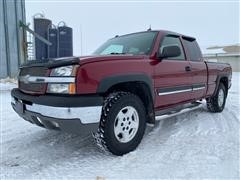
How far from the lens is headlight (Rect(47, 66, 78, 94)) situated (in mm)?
2863

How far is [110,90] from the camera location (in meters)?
3.29

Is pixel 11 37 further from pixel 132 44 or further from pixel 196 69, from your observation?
pixel 196 69

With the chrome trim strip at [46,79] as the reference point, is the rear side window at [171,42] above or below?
above

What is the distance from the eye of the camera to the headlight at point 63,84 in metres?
2.86

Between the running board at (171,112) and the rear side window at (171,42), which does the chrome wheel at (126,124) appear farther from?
the rear side window at (171,42)

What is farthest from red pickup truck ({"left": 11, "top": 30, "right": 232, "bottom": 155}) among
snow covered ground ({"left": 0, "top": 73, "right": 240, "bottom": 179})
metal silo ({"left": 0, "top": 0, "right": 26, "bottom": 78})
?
metal silo ({"left": 0, "top": 0, "right": 26, "bottom": 78})

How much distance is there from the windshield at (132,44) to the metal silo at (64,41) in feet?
48.8

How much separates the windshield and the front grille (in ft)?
5.06

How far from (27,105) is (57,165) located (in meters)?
0.85

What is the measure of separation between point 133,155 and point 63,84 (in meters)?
1.30

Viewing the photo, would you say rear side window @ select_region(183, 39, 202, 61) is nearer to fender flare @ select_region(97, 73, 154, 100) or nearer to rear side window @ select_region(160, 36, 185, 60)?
rear side window @ select_region(160, 36, 185, 60)

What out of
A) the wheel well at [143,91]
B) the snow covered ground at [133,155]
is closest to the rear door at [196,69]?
the snow covered ground at [133,155]

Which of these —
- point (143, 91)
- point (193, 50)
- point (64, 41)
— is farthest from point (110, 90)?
point (64, 41)

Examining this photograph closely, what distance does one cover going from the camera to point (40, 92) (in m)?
3.09
